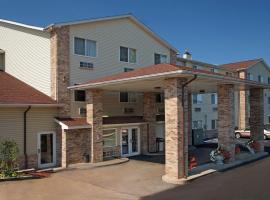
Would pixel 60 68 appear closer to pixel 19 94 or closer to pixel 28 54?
pixel 19 94

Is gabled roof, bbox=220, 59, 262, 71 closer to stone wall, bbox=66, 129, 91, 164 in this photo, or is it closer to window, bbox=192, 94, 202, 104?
window, bbox=192, 94, 202, 104

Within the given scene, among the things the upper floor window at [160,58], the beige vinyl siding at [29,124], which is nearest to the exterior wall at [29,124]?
the beige vinyl siding at [29,124]

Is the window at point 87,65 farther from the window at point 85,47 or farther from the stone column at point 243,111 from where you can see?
the stone column at point 243,111

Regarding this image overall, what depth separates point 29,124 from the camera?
18.7 meters

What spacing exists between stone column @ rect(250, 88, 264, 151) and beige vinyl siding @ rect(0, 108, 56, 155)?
14.3m

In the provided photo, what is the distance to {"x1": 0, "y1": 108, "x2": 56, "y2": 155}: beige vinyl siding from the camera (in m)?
17.8

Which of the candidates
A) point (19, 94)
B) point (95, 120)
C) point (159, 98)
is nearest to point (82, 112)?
point (95, 120)

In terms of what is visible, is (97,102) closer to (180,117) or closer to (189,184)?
(180,117)

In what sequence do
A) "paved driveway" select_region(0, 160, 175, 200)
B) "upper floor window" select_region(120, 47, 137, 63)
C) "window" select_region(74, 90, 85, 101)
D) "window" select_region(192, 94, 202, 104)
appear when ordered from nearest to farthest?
1. "paved driveway" select_region(0, 160, 175, 200)
2. "window" select_region(74, 90, 85, 101)
3. "upper floor window" select_region(120, 47, 137, 63)
4. "window" select_region(192, 94, 202, 104)

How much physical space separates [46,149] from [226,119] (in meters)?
10.9

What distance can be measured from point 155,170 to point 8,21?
1528 centimetres

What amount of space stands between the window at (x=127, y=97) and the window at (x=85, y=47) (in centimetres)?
382

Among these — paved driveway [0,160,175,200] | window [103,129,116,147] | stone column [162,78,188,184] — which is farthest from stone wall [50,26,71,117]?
stone column [162,78,188,184]

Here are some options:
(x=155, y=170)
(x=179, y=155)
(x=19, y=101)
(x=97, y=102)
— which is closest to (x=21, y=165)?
(x=19, y=101)
